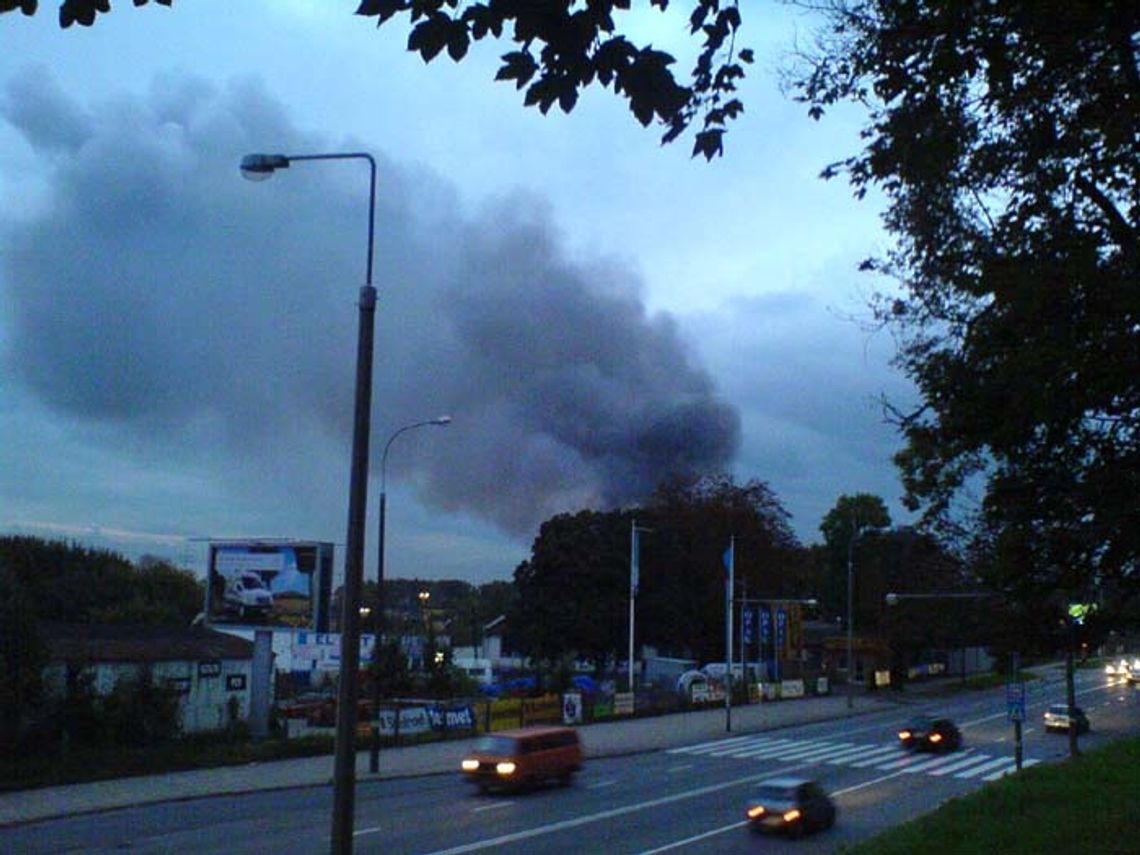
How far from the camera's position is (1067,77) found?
13.1 m

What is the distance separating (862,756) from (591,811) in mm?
20193

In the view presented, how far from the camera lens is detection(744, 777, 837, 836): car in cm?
2652

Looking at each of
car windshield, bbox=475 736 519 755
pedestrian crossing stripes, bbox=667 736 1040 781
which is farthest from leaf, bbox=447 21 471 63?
pedestrian crossing stripes, bbox=667 736 1040 781

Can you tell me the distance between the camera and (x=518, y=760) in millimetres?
34781

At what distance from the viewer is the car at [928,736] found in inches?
1950

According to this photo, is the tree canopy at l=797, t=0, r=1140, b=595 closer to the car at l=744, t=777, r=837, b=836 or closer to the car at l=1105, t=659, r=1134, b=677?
the car at l=744, t=777, r=837, b=836

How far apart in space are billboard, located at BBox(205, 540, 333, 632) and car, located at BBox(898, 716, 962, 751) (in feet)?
85.8

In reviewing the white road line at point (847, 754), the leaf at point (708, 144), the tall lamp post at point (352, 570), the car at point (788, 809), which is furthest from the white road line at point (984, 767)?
the leaf at point (708, 144)

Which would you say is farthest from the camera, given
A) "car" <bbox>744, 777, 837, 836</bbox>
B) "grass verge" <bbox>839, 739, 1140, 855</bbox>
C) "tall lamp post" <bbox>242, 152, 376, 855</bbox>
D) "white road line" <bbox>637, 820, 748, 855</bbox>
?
"car" <bbox>744, 777, 837, 836</bbox>

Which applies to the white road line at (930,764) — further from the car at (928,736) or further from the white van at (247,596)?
the white van at (247,596)

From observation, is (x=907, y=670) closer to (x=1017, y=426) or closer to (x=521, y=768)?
(x=521, y=768)

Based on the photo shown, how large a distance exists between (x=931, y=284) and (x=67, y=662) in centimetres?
3593

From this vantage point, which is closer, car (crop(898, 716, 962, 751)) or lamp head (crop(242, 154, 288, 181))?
lamp head (crop(242, 154, 288, 181))

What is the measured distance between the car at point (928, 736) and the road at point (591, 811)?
99 cm
